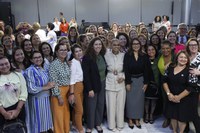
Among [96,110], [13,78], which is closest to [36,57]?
[13,78]

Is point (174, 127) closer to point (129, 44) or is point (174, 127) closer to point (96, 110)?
point (96, 110)

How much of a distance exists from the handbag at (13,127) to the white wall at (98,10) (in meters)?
9.10

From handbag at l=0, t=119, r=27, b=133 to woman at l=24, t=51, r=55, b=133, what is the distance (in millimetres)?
309

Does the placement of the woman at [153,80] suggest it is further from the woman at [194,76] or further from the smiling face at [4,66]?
the smiling face at [4,66]

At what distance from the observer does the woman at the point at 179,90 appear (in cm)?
306

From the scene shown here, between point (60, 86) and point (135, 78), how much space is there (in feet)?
3.89

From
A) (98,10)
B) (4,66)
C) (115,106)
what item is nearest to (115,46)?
(115,106)

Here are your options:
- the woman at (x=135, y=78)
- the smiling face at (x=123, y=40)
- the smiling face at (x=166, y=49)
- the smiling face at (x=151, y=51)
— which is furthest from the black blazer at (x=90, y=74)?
the smiling face at (x=166, y=49)

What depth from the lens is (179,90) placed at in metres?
3.10

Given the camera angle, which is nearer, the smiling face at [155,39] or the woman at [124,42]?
the woman at [124,42]

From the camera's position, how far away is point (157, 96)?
3.78 metres

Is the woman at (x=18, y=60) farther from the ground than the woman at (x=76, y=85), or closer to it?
farther from the ground

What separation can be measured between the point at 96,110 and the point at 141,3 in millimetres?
8874

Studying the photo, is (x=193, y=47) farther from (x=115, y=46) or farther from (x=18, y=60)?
(x=18, y=60)
